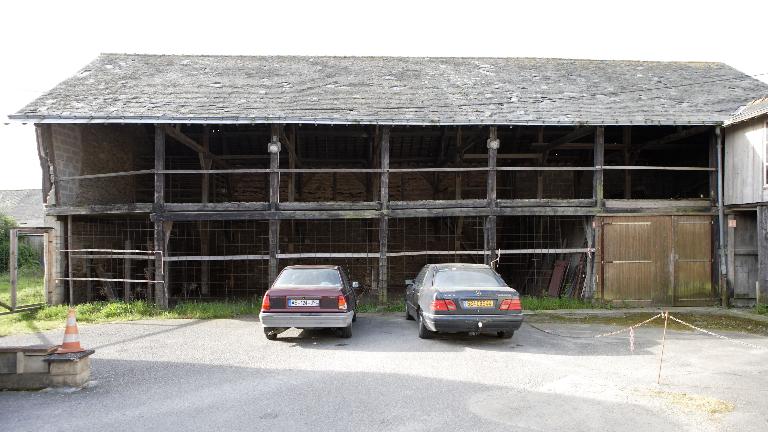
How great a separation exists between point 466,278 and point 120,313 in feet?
27.5

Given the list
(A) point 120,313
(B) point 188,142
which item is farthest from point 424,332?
(B) point 188,142

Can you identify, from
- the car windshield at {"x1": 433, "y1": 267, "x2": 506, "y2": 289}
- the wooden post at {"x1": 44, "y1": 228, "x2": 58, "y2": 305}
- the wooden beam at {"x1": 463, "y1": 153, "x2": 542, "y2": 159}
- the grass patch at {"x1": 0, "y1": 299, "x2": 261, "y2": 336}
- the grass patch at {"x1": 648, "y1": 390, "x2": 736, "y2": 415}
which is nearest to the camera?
the grass patch at {"x1": 648, "y1": 390, "x2": 736, "y2": 415}

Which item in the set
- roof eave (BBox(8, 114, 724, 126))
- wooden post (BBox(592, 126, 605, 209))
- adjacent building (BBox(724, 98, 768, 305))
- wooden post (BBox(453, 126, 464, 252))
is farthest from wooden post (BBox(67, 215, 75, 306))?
adjacent building (BBox(724, 98, 768, 305))

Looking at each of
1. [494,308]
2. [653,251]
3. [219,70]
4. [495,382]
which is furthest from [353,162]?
[495,382]

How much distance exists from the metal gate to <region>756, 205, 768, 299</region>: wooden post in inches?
43.1

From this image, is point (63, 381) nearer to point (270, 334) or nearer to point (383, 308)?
point (270, 334)

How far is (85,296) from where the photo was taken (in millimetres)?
15242

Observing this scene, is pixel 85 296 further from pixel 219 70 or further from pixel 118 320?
pixel 219 70

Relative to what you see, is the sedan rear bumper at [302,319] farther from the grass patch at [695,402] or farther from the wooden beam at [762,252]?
the wooden beam at [762,252]

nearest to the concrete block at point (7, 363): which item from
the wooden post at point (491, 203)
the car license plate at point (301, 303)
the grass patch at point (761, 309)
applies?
the car license plate at point (301, 303)

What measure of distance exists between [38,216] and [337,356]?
130 ft

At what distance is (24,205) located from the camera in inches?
1646

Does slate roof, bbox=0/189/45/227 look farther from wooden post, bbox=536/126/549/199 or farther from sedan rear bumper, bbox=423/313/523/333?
sedan rear bumper, bbox=423/313/523/333

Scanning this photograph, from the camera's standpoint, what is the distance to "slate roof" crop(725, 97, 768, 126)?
12.7 m
